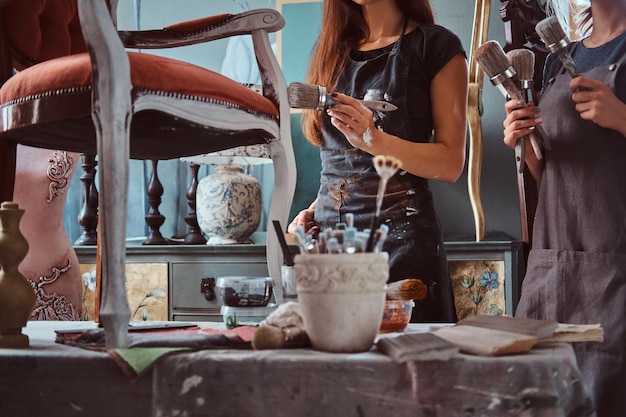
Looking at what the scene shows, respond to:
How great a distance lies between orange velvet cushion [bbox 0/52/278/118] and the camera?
0.96 m

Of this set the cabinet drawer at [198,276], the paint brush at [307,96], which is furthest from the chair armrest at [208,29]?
the cabinet drawer at [198,276]

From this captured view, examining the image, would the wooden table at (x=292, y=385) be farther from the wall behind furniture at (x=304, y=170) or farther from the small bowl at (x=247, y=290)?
the wall behind furniture at (x=304, y=170)

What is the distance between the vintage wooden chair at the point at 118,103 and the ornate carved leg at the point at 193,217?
1237 millimetres

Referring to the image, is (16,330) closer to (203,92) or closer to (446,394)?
(203,92)

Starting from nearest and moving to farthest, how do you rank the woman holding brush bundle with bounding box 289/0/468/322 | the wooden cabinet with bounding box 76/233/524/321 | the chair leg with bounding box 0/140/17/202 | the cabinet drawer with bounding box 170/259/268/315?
the chair leg with bounding box 0/140/17/202 < the woman holding brush bundle with bounding box 289/0/468/322 < the wooden cabinet with bounding box 76/233/524/321 < the cabinet drawer with bounding box 170/259/268/315

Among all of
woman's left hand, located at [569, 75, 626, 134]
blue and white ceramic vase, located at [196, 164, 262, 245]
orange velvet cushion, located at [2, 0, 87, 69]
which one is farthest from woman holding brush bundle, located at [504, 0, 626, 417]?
blue and white ceramic vase, located at [196, 164, 262, 245]

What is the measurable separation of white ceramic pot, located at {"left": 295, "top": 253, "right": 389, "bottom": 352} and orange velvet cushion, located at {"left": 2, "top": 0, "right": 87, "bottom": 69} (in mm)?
788

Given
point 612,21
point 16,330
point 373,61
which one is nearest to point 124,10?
point 373,61

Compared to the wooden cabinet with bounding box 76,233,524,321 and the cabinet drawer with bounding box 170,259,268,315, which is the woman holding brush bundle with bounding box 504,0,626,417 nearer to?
the wooden cabinet with bounding box 76,233,524,321

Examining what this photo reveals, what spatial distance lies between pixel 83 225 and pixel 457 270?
4.75 feet

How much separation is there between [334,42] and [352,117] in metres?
0.41

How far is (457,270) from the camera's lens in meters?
2.35

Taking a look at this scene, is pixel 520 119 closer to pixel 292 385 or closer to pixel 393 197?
pixel 393 197

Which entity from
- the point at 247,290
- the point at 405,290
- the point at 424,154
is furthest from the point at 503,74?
the point at 247,290
